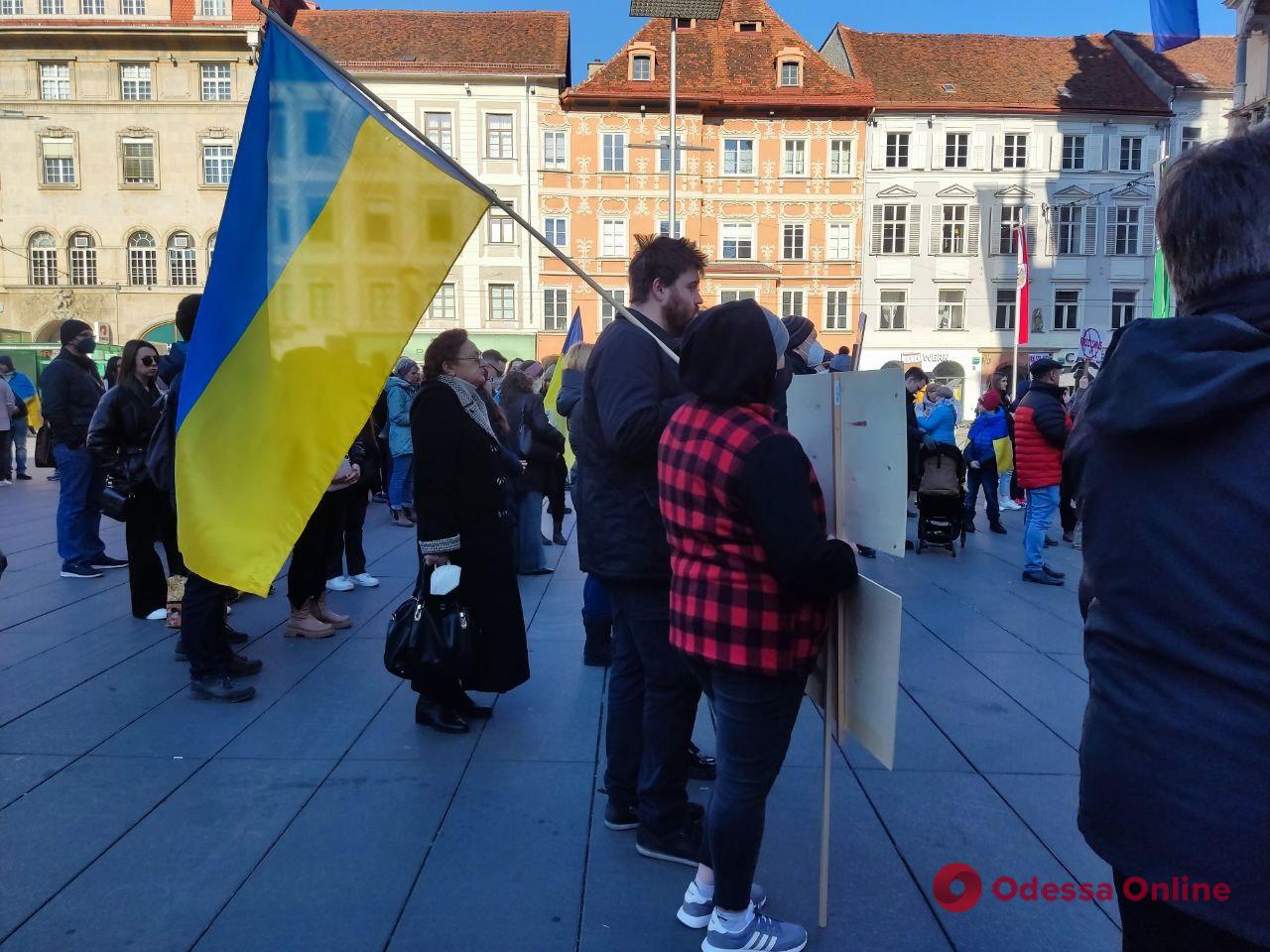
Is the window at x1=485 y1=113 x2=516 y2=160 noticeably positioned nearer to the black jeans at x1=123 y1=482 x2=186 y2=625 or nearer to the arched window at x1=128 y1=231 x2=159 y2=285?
the arched window at x1=128 y1=231 x2=159 y2=285

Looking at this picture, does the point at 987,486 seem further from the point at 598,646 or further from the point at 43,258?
the point at 43,258

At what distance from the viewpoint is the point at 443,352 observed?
4.42 meters

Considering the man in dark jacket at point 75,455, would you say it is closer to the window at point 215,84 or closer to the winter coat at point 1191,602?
the winter coat at point 1191,602

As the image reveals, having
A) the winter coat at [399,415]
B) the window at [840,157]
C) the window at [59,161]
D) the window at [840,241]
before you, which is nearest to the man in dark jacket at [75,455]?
the winter coat at [399,415]

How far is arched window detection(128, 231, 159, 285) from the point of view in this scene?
38.0 metres

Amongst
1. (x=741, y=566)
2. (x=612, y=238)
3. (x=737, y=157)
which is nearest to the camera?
(x=741, y=566)

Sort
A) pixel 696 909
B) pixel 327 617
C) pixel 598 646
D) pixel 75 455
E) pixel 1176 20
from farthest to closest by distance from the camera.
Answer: pixel 1176 20, pixel 75 455, pixel 327 617, pixel 598 646, pixel 696 909

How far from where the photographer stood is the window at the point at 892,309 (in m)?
39.5

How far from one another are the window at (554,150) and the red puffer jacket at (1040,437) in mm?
33434

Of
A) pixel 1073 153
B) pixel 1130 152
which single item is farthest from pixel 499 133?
pixel 1130 152

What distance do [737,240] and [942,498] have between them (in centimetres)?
3148

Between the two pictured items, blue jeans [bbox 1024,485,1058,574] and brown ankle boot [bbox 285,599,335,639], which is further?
blue jeans [bbox 1024,485,1058,574]

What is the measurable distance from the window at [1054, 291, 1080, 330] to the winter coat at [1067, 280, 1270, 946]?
42146mm

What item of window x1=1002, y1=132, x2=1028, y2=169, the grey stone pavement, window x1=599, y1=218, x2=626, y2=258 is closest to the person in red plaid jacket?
the grey stone pavement
